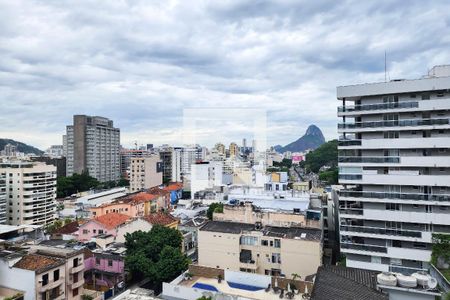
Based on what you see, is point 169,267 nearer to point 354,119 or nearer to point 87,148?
point 354,119

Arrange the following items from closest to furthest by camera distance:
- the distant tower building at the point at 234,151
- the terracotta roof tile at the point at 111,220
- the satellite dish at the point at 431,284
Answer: the satellite dish at the point at 431,284
the terracotta roof tile at the point at 111,220
the distant tower building at the point at 234,151

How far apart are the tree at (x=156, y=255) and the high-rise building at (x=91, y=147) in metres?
50.6

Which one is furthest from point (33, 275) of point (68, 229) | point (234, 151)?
point (234, 151)

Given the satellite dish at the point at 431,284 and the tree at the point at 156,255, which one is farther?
the tree at the point at 156,255

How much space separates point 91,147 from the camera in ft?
222

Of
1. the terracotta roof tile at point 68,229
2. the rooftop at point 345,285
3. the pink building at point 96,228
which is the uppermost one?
the rooftop at point 345,285

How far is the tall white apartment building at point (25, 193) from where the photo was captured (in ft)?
109

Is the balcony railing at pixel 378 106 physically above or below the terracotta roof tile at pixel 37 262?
above

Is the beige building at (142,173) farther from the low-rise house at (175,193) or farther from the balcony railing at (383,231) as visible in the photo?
the balcony railing at (383,231)

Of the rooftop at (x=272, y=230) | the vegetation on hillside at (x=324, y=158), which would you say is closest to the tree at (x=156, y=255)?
the rooftop at (x=272, y=230)

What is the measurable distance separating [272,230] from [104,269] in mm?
10575

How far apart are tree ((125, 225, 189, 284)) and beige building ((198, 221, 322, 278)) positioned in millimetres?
1892

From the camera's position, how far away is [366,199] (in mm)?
17734

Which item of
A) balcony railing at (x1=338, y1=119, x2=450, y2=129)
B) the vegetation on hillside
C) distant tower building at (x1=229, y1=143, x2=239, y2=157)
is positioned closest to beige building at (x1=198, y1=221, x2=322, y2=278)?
balcony railing at (x1=338, y1=119, x2=450, y2=129)
